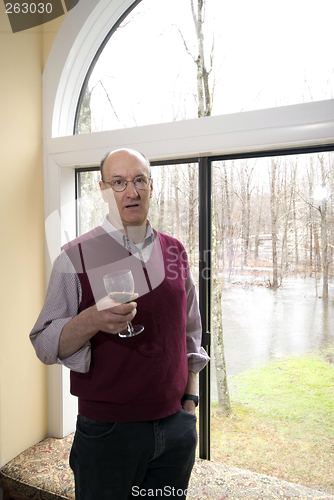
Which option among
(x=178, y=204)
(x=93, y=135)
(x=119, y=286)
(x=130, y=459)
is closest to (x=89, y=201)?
(x=93, y=135)

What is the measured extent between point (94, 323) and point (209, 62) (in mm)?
1709

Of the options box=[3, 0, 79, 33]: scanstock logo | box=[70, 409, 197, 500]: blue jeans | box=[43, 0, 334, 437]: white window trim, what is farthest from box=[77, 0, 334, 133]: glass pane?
box=[70, 409, 197, 500]: blue jeans

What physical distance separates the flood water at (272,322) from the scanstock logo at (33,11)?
189cm

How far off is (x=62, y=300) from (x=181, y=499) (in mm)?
810

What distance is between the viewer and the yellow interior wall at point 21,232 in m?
1.97

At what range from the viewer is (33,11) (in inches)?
83.7

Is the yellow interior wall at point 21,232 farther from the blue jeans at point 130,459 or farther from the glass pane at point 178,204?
the blue jeans at point 130,459

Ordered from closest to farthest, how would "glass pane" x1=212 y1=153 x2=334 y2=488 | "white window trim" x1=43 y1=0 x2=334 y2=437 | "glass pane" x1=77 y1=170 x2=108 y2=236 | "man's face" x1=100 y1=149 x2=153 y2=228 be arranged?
"man's face" x1=100 y1=149 x2=153 y2=228
"white window trim" x1=43 y1=0 x2=334 y2=437
"glass pane" x1=212 y1=153 x2=334 y2=488
"glass pane" x1=77 y1=170 x2=108 y2=236

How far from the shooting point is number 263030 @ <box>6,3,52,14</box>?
1.94m

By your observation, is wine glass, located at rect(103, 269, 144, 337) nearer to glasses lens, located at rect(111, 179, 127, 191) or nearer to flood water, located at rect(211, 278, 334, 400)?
glasses lens, located at rect(111, 179, 127, 191)

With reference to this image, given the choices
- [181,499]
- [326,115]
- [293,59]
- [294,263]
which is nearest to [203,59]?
[293,59]

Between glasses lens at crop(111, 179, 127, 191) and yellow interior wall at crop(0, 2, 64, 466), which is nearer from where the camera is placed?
glasses lens at crop(111, 179, 127, 191)

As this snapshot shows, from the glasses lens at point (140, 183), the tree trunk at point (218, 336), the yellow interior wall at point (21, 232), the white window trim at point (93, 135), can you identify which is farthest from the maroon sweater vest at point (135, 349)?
the yellow interior wall at point (21, 232)

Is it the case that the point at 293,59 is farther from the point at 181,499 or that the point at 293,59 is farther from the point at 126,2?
the point at 181,499
